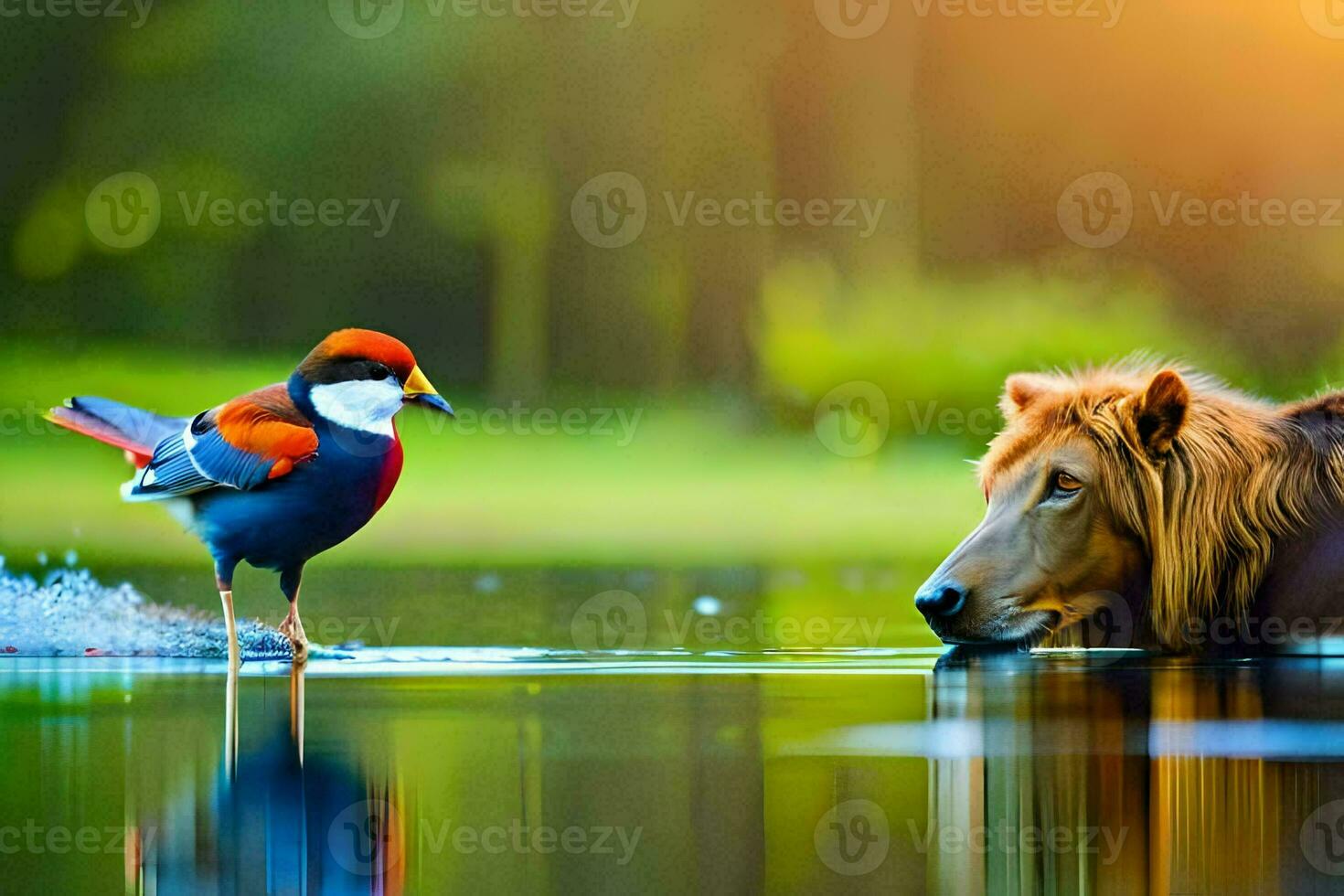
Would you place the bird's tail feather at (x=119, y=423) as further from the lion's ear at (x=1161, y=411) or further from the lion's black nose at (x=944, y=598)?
the lion's ear at (x=1161, y=411)

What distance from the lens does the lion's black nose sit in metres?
2.96

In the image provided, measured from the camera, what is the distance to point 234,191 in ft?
11.6

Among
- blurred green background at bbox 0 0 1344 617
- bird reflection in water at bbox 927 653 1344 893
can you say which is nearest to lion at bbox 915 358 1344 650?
bird reflection in water at bbox 927 653 1344 893

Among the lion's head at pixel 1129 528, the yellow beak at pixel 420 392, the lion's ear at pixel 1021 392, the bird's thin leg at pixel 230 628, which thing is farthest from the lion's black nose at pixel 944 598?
the bird's thin leg at pixel 230 628

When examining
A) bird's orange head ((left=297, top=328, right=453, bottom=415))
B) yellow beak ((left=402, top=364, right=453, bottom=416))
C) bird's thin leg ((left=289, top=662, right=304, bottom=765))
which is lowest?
bird's thin leg ((left=289, top=662, right=304, bottom=765))

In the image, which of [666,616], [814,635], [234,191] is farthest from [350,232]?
[814,635]

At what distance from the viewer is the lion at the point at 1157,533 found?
2.93m

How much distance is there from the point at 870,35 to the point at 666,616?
1505 millimetres

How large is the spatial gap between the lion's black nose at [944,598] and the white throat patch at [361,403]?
1183 mm

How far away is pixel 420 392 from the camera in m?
3.10

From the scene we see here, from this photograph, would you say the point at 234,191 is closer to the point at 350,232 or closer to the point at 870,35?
the point at 350,232

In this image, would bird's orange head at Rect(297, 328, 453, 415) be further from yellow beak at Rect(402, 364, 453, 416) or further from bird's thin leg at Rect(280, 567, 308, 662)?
bird's thin leg at Rect(280, 567, 308, 662)

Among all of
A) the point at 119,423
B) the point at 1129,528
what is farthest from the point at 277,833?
the point at 119,423

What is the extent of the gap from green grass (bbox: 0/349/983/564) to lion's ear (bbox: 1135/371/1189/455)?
0.59 meters
